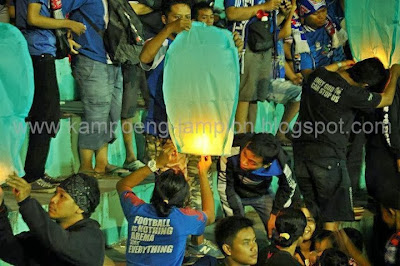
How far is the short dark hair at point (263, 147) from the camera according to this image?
604cm

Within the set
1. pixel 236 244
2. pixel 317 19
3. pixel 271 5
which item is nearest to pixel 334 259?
pixel 236 244

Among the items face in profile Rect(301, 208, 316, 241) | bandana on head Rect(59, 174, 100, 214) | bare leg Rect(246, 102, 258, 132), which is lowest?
face in profile Rect(301, 208, 316, 241)

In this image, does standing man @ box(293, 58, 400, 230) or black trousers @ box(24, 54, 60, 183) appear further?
standing man @ box(293, 58, 400, 230)

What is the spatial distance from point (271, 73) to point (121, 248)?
2095mm

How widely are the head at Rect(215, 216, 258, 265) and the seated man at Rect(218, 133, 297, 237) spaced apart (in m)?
1.03

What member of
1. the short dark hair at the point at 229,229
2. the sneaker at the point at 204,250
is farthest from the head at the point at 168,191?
the sneaker at the point at 204,250

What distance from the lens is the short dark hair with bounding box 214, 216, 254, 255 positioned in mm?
5043

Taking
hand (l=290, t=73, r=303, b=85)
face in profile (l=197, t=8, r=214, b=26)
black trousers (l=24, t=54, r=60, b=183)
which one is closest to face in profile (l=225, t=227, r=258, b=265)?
black trousers (l=24, t=54, r=60, b=183)

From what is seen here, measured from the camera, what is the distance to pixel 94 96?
641cm

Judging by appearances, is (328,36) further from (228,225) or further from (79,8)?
(228,225)

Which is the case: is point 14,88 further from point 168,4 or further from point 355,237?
point 355,237

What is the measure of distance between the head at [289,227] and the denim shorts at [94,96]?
1.58 meters

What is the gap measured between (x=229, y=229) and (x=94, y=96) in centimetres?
180

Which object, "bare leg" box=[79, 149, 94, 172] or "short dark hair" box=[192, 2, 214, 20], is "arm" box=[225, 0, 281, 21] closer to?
"short dark hair" box=[192, 2, 214, 20]
